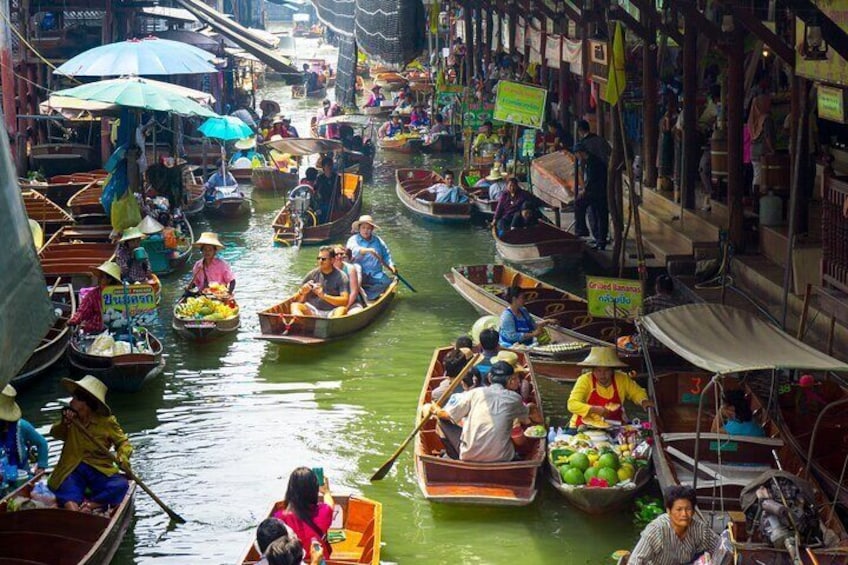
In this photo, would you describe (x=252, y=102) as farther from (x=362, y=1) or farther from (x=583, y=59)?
(x=583, y=59)

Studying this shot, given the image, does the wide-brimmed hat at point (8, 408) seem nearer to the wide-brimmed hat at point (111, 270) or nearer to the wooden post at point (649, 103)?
the wide-brimmed hat at point (111, 270)

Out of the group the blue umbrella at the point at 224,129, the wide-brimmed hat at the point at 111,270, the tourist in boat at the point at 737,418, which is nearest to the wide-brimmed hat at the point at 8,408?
the wide-brimmed hat at the point at 111,270

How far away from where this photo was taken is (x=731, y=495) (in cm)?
887

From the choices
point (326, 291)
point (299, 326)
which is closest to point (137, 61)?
point (326, 291)

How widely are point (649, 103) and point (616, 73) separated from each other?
12.0 ft

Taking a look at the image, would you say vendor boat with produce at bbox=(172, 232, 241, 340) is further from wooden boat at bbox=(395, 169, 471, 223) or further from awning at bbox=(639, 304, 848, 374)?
wooden boat at bbox=(395, 169, 471, 223)

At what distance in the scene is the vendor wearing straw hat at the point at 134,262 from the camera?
14.4m

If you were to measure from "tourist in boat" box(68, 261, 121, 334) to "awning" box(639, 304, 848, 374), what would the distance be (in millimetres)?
5701

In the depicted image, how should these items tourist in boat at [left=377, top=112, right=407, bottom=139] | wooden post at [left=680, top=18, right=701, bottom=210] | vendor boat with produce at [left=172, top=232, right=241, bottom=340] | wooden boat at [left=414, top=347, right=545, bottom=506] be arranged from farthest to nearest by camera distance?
1. tourist in boat at [left=377, top=112, right=407, bottom=139]
2. wooden post at [left=680, top=18, right=701, bottom=210]
3. vendor boat with produce at [left=172, top=232, right=241, bottom=340]
4. wooden boat at [left=414, top=347, right=545, bottom=506]

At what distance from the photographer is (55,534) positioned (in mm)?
8414

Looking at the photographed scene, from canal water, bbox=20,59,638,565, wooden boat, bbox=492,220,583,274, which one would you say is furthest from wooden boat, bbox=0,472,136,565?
wooden boat, bbox=492,220,583,274

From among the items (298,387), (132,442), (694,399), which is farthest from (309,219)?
(694,399)

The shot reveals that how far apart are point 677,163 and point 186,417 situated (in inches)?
361

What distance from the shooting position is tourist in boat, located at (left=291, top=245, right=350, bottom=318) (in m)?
14.6
